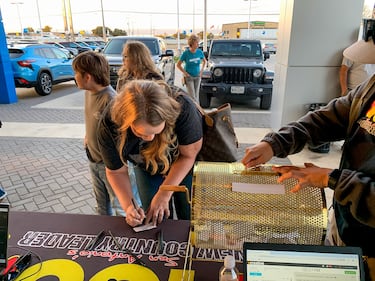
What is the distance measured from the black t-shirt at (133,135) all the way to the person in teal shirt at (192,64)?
5192 millimetres

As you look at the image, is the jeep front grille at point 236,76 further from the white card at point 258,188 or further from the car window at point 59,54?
the white card at point 258,188

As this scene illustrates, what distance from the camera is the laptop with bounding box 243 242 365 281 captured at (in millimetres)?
850

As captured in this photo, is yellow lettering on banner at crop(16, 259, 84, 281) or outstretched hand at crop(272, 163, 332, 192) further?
yellow lettering on banner at crop(16, 259, 84, 281)

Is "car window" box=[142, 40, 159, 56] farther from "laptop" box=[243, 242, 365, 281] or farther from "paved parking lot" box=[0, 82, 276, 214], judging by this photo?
"laptop" box=[243, 242, 365, 281]

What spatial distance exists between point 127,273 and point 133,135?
0.62m

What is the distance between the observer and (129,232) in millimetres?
1425

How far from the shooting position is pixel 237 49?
25.7 feet

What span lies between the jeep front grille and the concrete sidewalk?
1.78 meters

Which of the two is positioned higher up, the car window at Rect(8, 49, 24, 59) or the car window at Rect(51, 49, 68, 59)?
the car window at Rect(8, 49, 24, 59)

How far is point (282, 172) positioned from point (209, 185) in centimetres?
24

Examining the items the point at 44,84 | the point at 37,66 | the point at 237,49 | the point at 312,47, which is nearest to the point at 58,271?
the point at 312,47

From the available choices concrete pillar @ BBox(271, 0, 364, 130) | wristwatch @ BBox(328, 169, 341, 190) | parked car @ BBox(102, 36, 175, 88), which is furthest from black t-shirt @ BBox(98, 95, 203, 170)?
parked car @ BBox(102, 36, 175, 88)

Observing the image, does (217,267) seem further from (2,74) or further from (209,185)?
(2,74)

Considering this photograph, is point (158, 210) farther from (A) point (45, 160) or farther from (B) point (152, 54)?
(B) point (152, 54)
